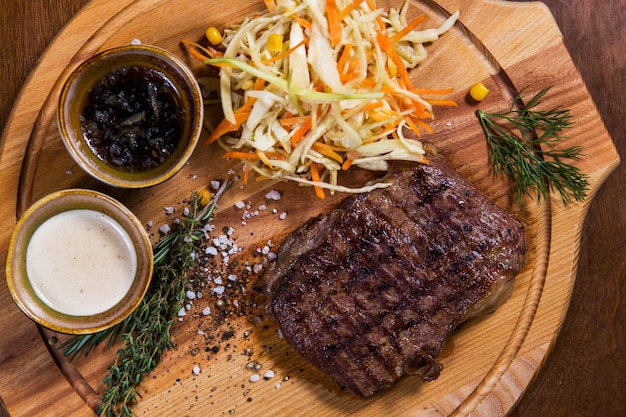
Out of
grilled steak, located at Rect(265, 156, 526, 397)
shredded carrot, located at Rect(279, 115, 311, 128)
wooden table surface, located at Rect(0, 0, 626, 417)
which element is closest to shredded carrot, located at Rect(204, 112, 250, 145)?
shredded carrot, located at Rect(279, 115, 311, 128)

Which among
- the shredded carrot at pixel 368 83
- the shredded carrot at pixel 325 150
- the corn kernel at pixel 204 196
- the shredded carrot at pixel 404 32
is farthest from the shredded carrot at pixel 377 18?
the corn kernel at pixel 204 196

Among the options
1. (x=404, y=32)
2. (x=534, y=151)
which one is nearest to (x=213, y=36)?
(x=404, y=32)

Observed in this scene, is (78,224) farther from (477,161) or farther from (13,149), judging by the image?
(477,161)

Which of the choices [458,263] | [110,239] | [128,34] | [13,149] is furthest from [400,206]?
[13,149]

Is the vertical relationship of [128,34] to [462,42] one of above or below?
below

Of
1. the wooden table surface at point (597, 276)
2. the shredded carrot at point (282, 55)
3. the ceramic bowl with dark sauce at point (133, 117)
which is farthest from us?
the wooden table surface at point (597, 276)

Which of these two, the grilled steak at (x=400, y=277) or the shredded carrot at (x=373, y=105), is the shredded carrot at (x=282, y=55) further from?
the grilled steak at (x=400, y=277)

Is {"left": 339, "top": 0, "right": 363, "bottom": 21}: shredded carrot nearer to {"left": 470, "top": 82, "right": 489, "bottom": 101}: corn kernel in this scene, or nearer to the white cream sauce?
{"left": 470, "top": 82, "right": 489, "bottom": 101}: corn kernel

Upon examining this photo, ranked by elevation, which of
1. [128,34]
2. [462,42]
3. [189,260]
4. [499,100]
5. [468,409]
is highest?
[462,42]

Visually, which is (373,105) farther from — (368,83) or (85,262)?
(85,262)
